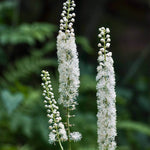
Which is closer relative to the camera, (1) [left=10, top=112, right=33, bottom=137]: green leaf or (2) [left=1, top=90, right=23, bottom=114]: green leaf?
(2) [left=1, top=90, right=23, bottom=114]: green leaf

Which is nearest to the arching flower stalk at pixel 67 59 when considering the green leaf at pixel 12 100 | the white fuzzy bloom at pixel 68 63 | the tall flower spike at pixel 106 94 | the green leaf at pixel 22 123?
the white fuzzy bloom at pixel 68 63

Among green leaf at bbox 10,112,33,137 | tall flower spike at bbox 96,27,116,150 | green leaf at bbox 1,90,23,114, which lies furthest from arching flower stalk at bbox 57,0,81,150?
green leaf at bbox 10,112,33,137

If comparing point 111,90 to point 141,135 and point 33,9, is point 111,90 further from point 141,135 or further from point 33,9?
point 33,9

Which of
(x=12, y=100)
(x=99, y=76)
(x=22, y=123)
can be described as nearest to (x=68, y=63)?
(x=99, y=76)

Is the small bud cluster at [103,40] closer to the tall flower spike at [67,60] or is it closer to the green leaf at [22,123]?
the tall flower spike at [67,60]

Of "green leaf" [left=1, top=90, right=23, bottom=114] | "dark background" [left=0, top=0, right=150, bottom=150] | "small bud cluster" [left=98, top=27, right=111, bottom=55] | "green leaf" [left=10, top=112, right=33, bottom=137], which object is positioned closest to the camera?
"small bud cluster" [left=98, top=27, right=111, bottom=55]

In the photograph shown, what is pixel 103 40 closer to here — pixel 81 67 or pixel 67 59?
pixel 67 59

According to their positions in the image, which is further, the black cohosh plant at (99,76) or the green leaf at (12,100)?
the green leaf at (12,100)

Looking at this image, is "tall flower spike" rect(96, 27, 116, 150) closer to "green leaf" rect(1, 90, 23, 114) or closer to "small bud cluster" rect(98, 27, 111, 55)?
"small bud cluster" rect(98, 27, 111, 55)
